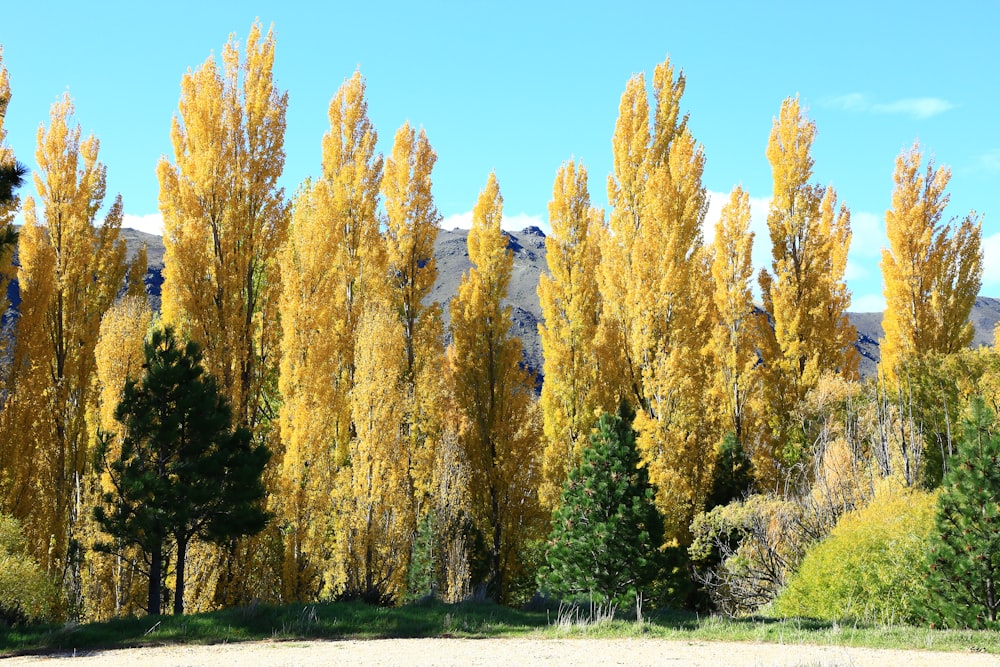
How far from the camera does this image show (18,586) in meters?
12.8

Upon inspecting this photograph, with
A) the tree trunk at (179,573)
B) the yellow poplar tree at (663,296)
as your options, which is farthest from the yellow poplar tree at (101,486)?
the yellow poplar tree at (663,296)

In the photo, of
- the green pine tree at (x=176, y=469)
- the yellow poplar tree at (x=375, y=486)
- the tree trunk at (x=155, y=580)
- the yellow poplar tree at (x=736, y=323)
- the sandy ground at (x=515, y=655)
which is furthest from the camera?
the yellow poplar tree at (x=736, y=323)

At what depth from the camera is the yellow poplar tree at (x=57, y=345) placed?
17250mm

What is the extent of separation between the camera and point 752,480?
73.3 ft

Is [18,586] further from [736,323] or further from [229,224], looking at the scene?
[736,323]

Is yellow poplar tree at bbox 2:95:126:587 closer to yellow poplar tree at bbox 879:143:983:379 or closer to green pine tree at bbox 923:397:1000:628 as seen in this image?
green pine tree at bbox 923:397:1000:628

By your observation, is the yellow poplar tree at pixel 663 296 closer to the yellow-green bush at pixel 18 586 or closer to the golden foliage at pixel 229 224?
the golden foliage at pixel 229 224

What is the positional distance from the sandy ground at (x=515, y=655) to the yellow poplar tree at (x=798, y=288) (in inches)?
608

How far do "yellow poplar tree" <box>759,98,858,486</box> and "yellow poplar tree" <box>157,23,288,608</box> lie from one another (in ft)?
51.3

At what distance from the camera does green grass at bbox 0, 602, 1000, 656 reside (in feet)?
34.7

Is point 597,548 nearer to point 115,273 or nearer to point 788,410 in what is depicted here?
point 788,410

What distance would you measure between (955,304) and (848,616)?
19730 millimetres

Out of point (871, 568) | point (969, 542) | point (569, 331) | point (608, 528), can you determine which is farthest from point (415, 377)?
point (969, 542)

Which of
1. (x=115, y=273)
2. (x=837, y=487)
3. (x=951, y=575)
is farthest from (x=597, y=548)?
(x=115, y=273)
